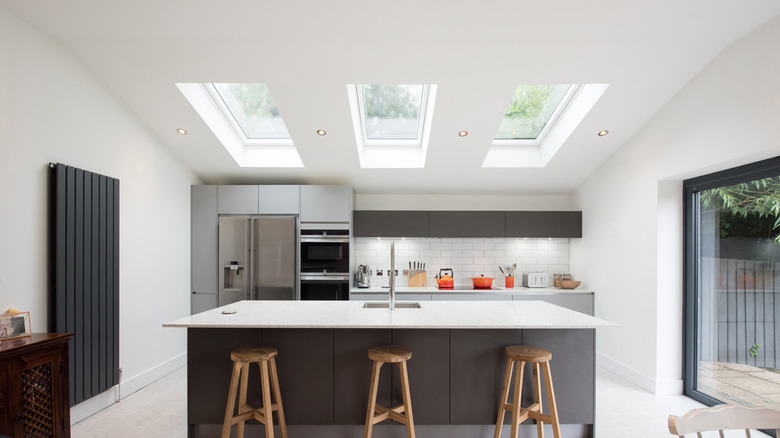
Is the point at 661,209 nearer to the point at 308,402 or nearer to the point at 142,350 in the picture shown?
the point at 308,402

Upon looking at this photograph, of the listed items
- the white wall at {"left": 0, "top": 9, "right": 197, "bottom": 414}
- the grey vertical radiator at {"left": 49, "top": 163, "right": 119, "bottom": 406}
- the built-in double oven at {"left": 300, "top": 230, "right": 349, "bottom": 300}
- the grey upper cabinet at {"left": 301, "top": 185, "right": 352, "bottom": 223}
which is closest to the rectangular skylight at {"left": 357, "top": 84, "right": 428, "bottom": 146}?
the grey upper cabinet at {"left": 301, "top": 185, "right": 352, "bottom": 223}

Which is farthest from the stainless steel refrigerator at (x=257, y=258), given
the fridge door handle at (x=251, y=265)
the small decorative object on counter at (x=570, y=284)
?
the small decorative object on counter at (x=570, y=284)

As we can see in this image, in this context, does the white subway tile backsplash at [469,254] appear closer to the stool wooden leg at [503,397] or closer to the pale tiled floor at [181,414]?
the pale tiled floor at [181,414]

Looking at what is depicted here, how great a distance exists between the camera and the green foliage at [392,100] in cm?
421

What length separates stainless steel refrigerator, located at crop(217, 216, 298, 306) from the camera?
16.5ft

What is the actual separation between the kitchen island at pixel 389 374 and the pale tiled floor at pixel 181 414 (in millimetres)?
469

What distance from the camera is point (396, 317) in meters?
2.82

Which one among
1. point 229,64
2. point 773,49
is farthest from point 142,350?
point 773,49

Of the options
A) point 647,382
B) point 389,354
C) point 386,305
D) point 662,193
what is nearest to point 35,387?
point 389,354

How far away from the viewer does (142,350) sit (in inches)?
160

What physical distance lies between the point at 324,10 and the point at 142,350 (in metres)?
3.52

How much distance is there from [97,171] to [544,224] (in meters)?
4.92

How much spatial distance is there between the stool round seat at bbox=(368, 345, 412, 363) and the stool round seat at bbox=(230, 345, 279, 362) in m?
0.63

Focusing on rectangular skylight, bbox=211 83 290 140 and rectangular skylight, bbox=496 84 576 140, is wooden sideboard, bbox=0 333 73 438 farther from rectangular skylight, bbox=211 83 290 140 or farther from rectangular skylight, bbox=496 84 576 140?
rectangular skylight, bbox=496 84 576 140
